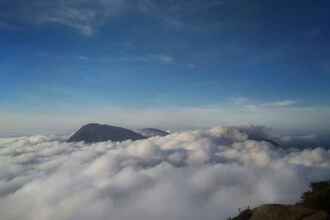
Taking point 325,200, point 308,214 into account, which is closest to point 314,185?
point 325,200

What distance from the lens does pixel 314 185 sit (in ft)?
340

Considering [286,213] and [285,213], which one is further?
[285,213]

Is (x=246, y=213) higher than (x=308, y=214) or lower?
lower

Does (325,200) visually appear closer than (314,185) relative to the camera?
Yes

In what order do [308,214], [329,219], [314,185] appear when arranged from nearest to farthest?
[329,219]
[308,214]
[314,185]

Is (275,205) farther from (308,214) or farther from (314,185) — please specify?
(314,185)

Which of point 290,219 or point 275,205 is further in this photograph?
point 275,205

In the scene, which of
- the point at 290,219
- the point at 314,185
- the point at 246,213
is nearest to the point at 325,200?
the point at 246,213

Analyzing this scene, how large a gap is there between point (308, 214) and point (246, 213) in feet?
44.1

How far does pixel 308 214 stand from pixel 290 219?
266cm

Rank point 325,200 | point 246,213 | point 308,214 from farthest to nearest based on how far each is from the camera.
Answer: point 325,200 → point 246,213 → point 308,214

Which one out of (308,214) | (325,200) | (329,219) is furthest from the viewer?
(325,200)

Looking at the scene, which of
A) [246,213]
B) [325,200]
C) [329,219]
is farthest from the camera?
[325,200]

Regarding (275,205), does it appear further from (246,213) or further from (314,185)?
(314,185)
